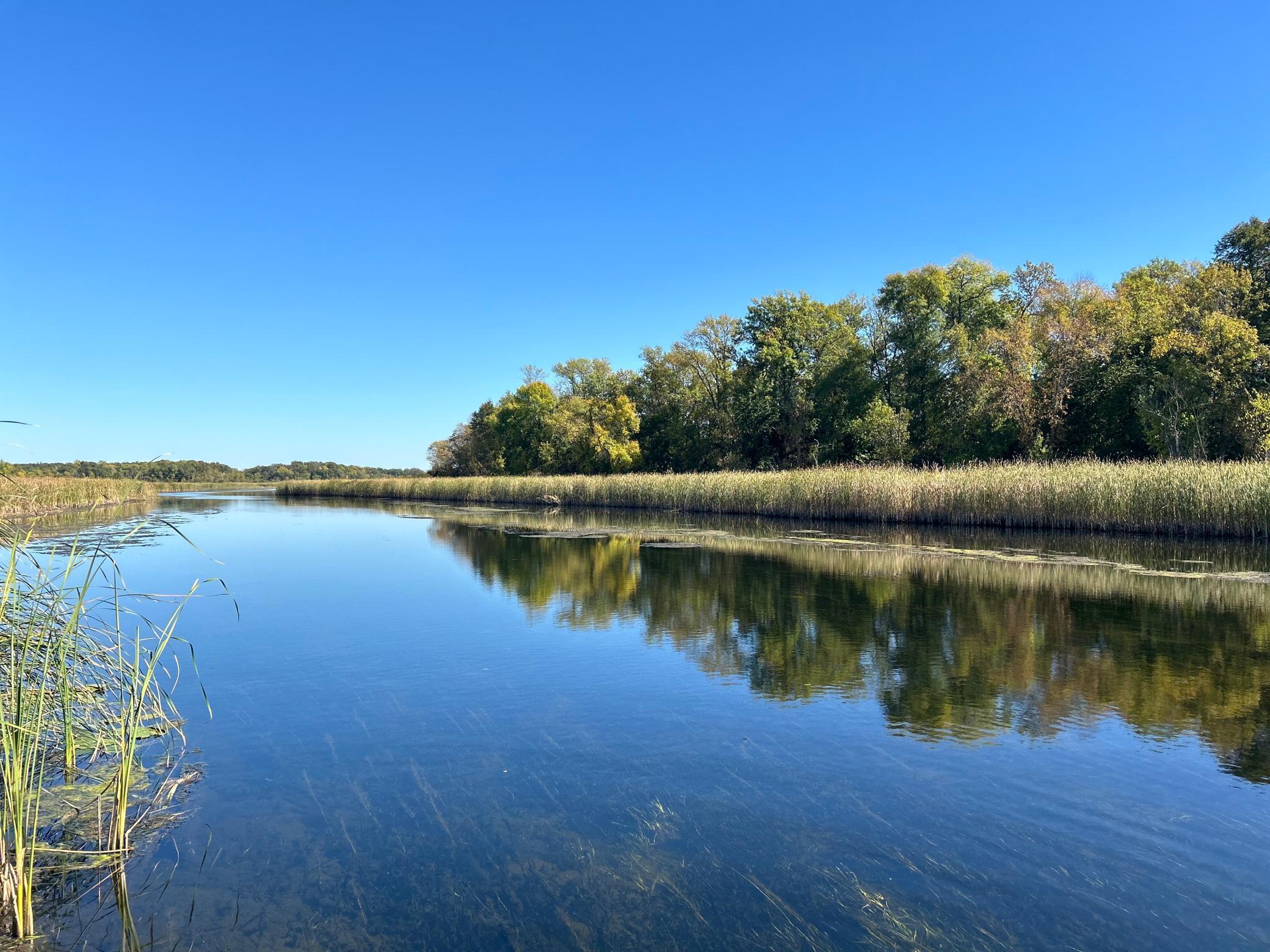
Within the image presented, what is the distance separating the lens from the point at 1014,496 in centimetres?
1839

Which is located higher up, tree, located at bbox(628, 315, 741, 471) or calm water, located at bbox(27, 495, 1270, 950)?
tree, located at bbox(628, 315, 741, 471)

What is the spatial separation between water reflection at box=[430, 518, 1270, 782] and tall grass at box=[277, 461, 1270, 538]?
5.06 m

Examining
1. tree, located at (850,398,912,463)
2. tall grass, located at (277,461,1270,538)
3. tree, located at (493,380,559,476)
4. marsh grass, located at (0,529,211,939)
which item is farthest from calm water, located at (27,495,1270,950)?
tree, located at (493,380,559,476)

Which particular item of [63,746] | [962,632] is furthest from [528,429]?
[63,746]

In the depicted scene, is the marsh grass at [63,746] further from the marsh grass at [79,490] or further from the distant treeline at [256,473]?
the distant treeline at [256,473]

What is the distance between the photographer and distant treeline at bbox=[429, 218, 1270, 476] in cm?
2338

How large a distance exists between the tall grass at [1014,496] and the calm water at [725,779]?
7.07 meters

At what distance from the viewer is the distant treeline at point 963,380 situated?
23375mm

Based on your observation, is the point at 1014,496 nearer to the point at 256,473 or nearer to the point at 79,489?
the point at 79,489

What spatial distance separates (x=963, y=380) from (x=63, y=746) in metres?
32.0

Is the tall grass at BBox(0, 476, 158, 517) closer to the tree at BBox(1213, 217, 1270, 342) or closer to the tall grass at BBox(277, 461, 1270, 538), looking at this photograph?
the tall grass at BBox(277, 461, 1270, 538)

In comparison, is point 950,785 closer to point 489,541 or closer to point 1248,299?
point 489,541

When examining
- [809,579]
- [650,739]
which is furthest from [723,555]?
[650,739]

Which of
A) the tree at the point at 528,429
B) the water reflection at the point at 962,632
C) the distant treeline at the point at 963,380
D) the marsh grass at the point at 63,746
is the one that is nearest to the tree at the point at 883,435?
the distant treeline at the point at 963,380
